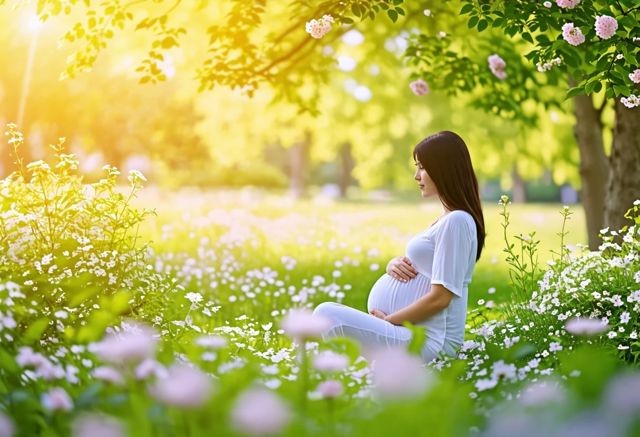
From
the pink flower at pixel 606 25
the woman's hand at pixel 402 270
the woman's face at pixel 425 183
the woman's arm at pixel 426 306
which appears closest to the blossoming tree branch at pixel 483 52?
the pink flower at pixel 606 25

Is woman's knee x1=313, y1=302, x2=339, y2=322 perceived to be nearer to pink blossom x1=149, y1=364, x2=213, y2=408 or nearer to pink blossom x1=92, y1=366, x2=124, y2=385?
pink blossom x1=92, y1=366, x2=124, y2=385

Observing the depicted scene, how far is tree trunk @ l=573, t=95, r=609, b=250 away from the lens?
376 inches

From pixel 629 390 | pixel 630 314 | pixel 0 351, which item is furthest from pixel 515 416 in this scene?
pixel 630 314

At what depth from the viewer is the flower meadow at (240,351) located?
2.18 meters

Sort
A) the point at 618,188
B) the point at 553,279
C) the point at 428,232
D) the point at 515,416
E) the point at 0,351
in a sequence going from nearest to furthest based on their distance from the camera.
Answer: the point at 515,416 → the point at 0,351 → the point at 428,232 → the point at 553,279 → the point at 618,188

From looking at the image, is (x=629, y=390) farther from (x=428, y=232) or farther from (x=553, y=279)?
(x=553, y=279)

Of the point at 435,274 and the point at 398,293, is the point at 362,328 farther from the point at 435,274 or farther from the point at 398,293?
the point at 435,274

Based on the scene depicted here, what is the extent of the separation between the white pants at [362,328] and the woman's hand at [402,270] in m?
0.39

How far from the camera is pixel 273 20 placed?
37.2ft

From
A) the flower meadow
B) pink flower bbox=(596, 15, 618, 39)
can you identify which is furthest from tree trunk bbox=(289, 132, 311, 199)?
pink flower bbox=(596, 15, 618, 39)

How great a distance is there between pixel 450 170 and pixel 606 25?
56.7 inches

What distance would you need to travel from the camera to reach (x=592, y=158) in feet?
31.5

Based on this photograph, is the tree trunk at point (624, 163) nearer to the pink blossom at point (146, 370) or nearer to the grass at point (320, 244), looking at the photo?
the grass at point (320, 244)

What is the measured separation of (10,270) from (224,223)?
28.8 ft
